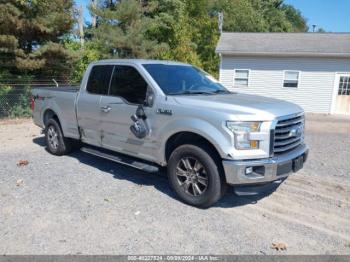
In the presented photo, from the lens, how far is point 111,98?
566 centimetres

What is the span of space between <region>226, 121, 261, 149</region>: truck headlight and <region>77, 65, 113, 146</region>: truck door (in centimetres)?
255

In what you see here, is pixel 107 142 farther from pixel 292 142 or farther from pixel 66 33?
pixel 66 33

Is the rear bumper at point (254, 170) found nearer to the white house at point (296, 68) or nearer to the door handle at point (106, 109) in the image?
the door handle at point (106, 109)

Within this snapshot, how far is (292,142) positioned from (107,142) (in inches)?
119

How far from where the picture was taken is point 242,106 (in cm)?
432

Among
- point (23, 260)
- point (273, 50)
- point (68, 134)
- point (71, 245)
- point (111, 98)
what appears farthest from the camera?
point (273, 50)

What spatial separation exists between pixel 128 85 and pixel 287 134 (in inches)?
102

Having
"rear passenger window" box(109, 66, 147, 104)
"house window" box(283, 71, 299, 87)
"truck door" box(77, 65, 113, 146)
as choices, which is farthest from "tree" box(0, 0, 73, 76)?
"house window" box(283, 71, 299, 87)

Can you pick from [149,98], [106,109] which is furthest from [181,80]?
[106,109]

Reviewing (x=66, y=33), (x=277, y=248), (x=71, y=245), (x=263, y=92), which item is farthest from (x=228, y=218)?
(x=263, y=92)

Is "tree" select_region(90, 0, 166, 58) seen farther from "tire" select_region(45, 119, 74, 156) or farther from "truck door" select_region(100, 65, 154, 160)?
"truck door" select_region(100, 65, 154, 160)

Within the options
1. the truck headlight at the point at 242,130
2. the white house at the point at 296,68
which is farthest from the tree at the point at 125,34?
the truck headlight at the point at 242,130

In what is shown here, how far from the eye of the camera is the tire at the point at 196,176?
4.44m

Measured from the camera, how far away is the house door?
57.4 feet
